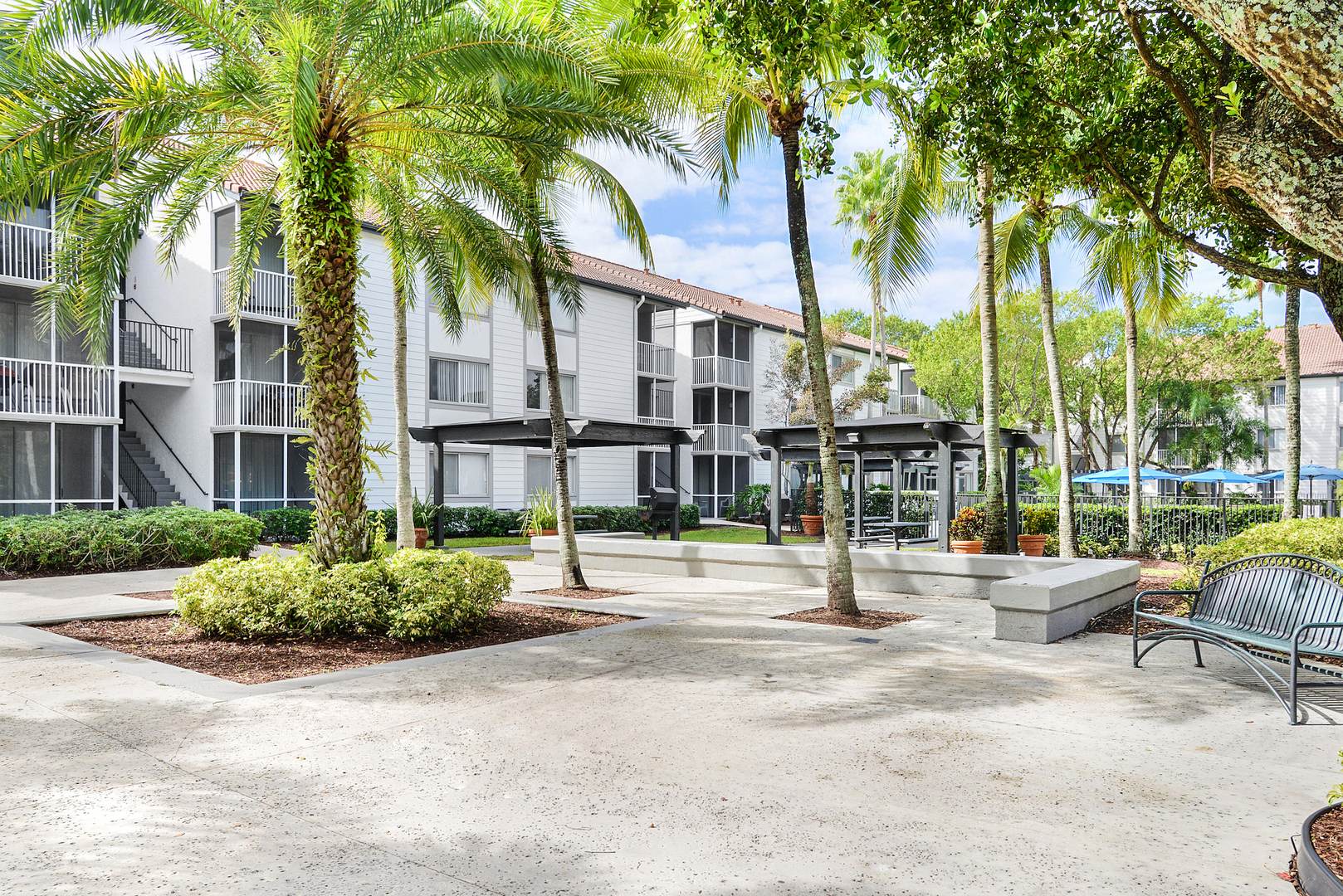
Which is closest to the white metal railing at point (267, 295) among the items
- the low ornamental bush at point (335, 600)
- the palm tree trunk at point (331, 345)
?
the palm tree trunk at point (331, 345)

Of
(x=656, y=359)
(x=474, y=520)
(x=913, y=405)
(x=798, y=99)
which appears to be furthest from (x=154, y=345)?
(x=913, y=405)

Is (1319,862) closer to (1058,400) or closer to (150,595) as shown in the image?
(150,595)

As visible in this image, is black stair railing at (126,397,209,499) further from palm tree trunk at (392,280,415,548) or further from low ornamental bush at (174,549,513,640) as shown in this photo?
→ low ornamental bush at (174,549,513,640)

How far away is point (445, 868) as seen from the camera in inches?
139

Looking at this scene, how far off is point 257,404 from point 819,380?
16.6 m

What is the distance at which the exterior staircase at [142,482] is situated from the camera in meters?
22.4

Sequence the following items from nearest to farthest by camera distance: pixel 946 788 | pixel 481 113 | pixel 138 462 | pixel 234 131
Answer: pixel 946 788 < pixel 234 131 < pixel 481 113 < pixel 138 462

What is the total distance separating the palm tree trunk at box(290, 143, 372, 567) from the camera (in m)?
8.71

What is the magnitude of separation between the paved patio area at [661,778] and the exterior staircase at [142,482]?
54.6 ft

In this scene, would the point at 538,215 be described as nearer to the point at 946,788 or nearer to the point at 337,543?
the point at 337,543

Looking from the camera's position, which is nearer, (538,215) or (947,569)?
(538,215)

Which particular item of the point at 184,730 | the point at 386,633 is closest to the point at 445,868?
the point at 184,730

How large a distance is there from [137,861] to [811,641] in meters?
6.14

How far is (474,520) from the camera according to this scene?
25031 mm
